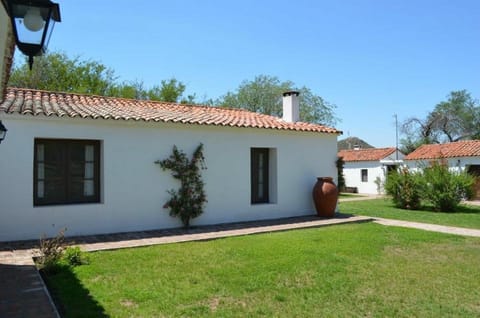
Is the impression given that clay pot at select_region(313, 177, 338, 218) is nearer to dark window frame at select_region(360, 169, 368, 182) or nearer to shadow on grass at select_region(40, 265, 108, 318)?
shadow on grass at select_region(40, 265, 108, 318)

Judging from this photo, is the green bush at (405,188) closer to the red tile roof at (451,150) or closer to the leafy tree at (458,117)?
the red tile roof at (451,150)

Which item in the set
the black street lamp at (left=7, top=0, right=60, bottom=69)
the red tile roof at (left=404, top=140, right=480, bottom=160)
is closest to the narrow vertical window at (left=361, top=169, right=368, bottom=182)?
the red tile roof at (left=404, top=140, right=480, bottom=160)

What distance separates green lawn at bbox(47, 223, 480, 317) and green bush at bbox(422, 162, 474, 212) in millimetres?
9177

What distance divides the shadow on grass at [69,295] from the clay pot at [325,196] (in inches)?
342

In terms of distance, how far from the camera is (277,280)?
248 inches

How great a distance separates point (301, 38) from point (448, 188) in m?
9.45

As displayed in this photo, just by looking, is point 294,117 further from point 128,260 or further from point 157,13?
point 128,260

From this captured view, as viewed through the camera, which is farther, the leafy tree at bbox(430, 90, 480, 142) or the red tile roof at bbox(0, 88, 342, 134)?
the leafy tree at bbox(430, 90, 480, 142)

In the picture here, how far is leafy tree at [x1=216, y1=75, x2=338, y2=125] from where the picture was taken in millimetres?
38656

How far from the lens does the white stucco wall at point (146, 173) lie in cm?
929

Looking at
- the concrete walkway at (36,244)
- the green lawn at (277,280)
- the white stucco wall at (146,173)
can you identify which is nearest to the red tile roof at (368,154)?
the white stucco wall at (146,173)

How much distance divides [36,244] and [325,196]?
8.61 meters

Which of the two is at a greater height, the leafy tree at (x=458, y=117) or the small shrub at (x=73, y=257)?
the leafy tree at (x=458, y=117)

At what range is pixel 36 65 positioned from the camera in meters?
28.5
